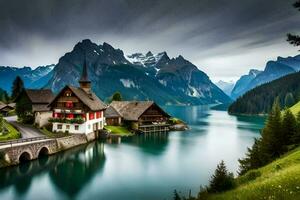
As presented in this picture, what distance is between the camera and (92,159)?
172ft

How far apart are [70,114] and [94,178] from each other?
32.9m

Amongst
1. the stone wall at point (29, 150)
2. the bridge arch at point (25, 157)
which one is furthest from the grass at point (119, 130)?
the bridge arch at point (25, 157)

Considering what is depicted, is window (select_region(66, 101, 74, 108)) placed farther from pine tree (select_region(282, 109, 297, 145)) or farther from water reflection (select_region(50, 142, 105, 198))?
pine tree (select_region(282, 109, 297, 145))

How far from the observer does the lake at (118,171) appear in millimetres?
33541

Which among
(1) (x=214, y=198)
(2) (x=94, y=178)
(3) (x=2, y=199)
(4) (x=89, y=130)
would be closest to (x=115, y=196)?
(2) (x=94, y=178)

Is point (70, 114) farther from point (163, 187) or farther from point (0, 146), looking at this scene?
point (163, 187)

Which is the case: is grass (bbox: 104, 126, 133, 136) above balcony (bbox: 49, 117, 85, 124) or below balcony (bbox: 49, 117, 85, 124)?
below

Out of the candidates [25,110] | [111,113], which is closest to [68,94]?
[25,110]

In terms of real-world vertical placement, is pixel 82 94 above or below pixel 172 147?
above

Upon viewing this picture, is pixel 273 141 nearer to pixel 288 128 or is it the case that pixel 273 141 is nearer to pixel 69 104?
pixel 288 128

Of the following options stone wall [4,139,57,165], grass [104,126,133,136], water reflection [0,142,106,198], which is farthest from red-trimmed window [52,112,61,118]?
stone wall [4,139,57,165]

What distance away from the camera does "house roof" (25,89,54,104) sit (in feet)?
236

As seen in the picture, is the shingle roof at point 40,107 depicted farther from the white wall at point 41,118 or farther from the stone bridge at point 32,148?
the stone bridge at point 32,148

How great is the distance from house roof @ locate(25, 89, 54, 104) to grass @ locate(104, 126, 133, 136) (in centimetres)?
1750
